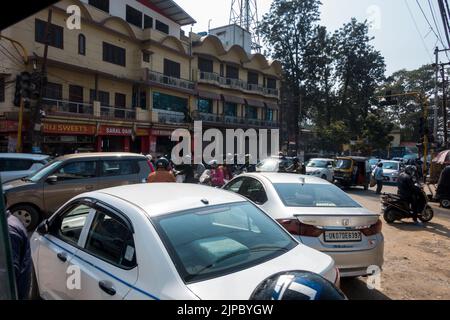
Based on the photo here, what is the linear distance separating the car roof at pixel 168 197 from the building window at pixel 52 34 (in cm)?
2028

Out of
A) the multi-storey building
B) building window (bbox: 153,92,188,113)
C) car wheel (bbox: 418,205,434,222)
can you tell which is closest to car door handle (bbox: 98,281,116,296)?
car wheel (bbox: 418,205,434,222)

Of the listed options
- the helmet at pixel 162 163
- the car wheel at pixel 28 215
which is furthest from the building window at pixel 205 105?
the helmet at pixel 162 163

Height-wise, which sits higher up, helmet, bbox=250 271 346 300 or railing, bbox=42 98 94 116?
railing, bbox=42 98 94 116

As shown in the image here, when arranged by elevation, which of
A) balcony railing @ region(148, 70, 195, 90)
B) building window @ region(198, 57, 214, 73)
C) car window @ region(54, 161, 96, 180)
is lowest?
car window @ region(54, 161, 96, 180)

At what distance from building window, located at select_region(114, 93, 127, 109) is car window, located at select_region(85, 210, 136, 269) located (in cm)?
2432

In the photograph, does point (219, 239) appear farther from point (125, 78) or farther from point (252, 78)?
point (252, 78)

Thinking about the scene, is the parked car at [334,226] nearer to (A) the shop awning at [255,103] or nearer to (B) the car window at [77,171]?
(B) the car window at [77,171]

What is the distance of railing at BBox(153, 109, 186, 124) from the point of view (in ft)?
90.2

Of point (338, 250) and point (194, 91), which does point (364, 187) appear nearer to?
point (338, 250)

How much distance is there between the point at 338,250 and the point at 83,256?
2.93m

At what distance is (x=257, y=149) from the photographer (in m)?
41.8

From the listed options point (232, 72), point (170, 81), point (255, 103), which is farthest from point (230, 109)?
point (170, 81)

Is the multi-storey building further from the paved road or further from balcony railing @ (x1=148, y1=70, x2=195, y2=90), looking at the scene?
the paved road
